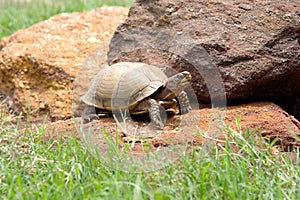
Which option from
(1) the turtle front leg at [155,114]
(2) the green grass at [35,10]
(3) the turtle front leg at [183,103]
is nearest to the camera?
(1) the turtle front leg at [155,114]

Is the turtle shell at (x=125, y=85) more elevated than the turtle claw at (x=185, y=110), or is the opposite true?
the turtle shell at (x=125, y=85)

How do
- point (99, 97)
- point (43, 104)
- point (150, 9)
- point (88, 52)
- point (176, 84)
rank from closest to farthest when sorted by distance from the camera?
point (176, 84), point (99, 97), point (150, 9), point (43, 104), point (88, 52)

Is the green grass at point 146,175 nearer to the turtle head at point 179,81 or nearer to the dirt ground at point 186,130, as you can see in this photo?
the dirt ground at point 186,130

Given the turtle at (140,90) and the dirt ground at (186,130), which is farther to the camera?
the turtle at (140,90)

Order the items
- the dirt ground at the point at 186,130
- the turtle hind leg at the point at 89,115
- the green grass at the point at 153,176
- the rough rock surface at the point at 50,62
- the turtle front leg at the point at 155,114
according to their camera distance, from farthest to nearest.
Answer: the rough rock surface at the point at 50,62 < the turtle hind leg at the point at 89,115 < the turtle front leg at the point at 155,114 < the dirt ground at the point at 186,130 < the green grass at the point at 153,176

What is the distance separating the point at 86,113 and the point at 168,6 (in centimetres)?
117

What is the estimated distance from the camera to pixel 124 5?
8.19 m

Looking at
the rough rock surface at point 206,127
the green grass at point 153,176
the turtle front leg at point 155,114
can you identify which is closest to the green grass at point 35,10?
the rough rock surface at point 206,127

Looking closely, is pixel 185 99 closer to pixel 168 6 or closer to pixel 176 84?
pixel 176 84

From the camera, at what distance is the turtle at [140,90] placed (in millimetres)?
4305

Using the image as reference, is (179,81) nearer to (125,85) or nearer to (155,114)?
(155,114)

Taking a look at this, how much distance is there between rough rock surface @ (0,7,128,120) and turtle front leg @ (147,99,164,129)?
1441 mm

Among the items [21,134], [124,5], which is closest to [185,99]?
[21,134]

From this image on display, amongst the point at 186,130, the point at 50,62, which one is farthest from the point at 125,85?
the point at 50,62
